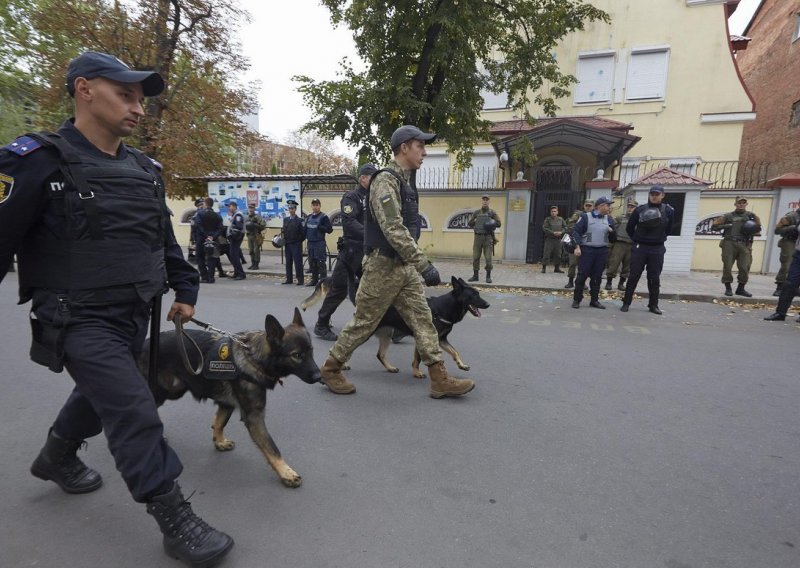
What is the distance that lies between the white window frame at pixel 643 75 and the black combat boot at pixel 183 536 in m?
20.6

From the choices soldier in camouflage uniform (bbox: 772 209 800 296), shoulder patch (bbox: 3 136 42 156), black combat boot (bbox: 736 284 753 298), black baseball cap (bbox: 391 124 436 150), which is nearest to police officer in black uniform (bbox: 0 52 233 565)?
shoulder patch (bbox: 3 136 42 156)

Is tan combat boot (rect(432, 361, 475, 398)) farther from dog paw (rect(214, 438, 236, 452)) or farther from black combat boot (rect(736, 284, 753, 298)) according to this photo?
Result: black combat boot (rect(736, 284, 753, 298))

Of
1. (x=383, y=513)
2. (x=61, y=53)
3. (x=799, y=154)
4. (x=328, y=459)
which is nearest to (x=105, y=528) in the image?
(x=328, y=459)

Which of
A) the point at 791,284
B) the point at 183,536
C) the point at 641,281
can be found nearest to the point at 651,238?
the point at 791,284

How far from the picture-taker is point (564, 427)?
3145 mm

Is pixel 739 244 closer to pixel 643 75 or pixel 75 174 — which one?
pixel 75 174

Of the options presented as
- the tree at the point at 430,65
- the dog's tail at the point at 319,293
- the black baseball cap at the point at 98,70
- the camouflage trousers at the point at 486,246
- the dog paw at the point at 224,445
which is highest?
the tree at the point at 430,65

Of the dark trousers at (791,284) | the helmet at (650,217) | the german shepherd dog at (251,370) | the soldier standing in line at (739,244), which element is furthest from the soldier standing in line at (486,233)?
the german shepherd dog at (251,370)

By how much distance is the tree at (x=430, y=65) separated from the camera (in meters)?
9.39

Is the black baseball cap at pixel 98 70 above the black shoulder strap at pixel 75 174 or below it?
above

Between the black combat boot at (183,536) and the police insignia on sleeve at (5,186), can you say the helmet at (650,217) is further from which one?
the police insignia on sleeve at (5,186)

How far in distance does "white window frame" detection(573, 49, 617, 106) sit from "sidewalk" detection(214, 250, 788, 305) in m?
9.03

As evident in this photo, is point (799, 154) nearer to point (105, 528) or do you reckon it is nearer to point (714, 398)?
point (714, 398)

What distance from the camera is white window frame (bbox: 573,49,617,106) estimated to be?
1781 centimetres
